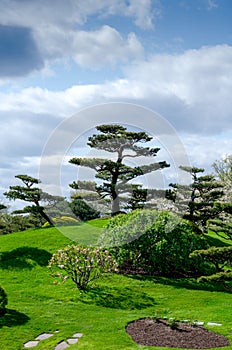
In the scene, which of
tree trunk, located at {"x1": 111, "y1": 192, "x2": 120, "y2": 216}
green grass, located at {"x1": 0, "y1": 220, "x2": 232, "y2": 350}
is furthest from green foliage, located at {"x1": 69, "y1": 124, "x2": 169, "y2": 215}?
green grass, located at {"x1": 0, "y1": 220, "x2": 232, "y2": 350}

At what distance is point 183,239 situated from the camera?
16062 mm

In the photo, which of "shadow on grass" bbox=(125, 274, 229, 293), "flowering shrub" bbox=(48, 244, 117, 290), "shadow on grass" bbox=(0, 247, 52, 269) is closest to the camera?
"flowering shrub" bbox=(48, 244, 117, 290)

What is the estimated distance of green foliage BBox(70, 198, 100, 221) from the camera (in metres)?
26.5

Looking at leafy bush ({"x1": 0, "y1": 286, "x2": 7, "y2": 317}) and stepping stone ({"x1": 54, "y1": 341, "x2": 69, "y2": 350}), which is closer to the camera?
stepping stone ({"x1": 54, "y1": 341, "x2": 69, "y2": 350})

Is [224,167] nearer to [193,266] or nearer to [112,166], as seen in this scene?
[112,166]

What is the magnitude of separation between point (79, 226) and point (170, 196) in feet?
17.9

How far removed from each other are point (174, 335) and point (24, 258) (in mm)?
9445

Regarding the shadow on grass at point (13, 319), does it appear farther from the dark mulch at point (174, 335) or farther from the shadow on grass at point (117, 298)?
the dark mulch at point (174, 335)

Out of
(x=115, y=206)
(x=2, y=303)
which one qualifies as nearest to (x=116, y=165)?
(x=115, y=206)

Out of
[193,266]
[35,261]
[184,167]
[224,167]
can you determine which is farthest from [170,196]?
[224,167]

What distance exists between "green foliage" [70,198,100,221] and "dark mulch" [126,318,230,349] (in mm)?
15983

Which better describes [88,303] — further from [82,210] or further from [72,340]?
[82,210]

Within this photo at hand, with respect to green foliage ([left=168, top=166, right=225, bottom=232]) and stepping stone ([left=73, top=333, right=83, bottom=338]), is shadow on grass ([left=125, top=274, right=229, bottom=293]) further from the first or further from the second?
green foliage ([left=168, top=166, right=225, bottom=232])

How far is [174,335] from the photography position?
9273 millimetres
